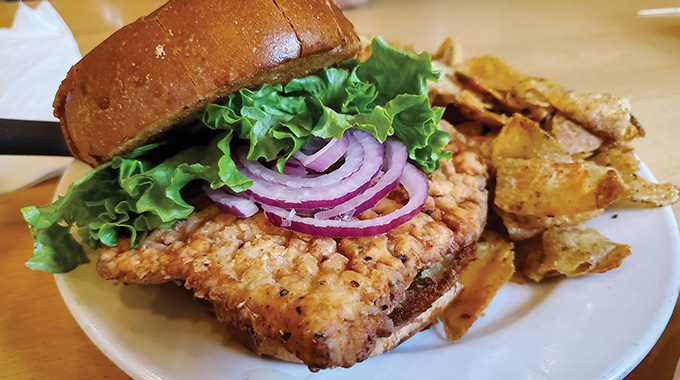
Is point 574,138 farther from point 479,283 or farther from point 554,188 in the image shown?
point 479,283

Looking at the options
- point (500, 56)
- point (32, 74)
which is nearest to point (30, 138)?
point (32, 74)

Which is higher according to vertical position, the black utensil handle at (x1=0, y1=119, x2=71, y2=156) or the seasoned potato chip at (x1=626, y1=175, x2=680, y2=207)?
the black utensil handle at (x1=0, y1=119, x2=71, y2=156)

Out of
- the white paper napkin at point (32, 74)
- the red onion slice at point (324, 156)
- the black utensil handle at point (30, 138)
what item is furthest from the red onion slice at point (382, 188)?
the white paper napkin at point (32, 74)

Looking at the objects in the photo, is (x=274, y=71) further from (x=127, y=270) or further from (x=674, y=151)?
(x=674, y=151)

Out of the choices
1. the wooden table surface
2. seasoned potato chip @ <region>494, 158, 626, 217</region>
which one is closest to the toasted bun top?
the wooden table surface

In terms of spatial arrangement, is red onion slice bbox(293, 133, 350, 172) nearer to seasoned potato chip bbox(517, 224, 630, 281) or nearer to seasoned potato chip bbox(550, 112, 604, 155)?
seasoned potato chip bbox(517, 224, 630, 281)
